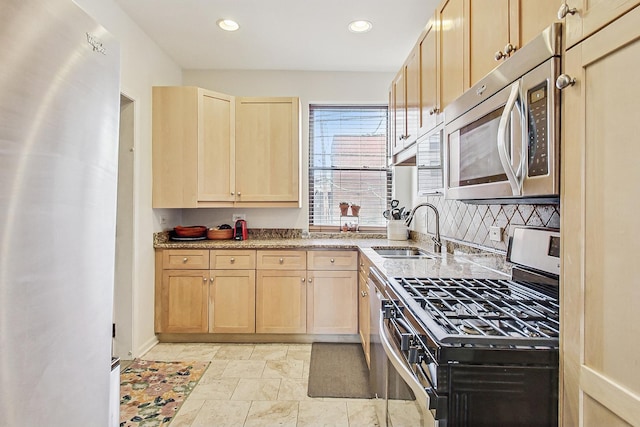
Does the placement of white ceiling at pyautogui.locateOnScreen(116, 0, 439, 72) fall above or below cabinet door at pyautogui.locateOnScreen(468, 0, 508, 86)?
above

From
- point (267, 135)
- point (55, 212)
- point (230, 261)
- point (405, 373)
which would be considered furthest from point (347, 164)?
point (55, 212)

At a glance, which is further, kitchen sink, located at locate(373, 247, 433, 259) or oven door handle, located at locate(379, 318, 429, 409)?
kitchen sink, located at locate(373, 247, 433, 259)

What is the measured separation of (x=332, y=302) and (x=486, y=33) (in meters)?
2.35

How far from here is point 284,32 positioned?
2.84 meters

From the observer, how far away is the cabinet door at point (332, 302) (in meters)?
3.04

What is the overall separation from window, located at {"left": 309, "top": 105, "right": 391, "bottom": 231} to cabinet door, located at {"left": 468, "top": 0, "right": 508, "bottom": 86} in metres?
2.28

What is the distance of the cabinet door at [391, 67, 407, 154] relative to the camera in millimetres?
2660

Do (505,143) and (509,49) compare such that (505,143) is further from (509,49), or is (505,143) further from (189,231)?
(189,231)

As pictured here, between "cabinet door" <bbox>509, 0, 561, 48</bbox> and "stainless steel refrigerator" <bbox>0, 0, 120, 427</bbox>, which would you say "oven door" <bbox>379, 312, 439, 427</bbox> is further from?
"cabinet door" <bbox>509, 0, 561, 48</bbox>

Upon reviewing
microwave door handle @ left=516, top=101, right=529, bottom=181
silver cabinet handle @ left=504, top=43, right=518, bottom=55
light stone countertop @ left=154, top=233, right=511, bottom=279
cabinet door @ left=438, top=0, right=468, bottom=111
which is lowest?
light stone countertop @ left=154, top=233, right=511, bottom=279

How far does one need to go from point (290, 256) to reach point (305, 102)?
1687 mm

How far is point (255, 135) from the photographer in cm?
331

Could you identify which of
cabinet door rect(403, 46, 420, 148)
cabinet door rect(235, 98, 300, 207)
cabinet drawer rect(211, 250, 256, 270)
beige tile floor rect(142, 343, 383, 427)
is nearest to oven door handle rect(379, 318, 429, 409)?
beige tile floor rect(142, 343, 383, 427)

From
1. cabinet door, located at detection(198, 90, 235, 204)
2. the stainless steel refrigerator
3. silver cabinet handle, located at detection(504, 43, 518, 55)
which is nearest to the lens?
the stainless steel refrigerator
